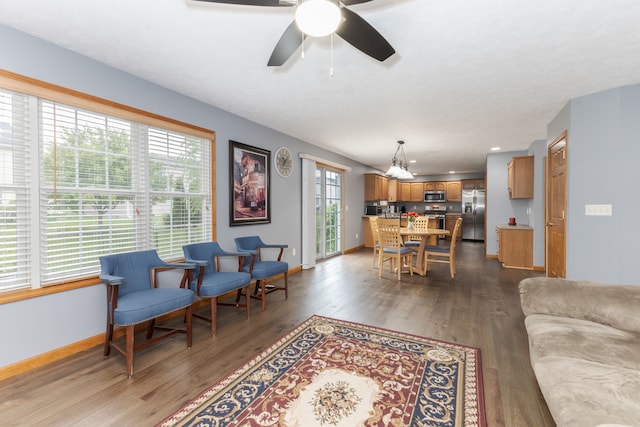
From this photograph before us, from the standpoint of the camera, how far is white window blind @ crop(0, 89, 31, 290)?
2090 mm

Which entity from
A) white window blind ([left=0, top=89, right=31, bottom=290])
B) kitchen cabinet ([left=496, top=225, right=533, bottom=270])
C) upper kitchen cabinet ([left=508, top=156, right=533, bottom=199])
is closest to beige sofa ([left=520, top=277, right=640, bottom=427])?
white window blind ([left=0, top=89, right=31, bottom=290])

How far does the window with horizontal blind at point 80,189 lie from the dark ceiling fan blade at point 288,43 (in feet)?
5.90

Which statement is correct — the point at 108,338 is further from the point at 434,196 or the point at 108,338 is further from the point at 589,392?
the point at 434,196

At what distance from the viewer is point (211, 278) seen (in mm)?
2961

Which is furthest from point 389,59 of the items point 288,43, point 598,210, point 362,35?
point 598,210

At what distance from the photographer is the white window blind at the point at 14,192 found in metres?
2.09

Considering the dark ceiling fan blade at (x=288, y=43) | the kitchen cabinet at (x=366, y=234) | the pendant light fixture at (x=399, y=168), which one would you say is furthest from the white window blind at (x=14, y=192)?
the kitchen cabinet at (x=366, y=234)

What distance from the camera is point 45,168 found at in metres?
2.30

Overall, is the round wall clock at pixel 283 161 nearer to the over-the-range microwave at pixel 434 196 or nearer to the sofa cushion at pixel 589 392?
the sofa cushion at pixel 589 392

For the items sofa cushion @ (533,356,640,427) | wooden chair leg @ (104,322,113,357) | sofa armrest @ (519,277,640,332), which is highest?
sofa armrest @ (519,277,640,332)

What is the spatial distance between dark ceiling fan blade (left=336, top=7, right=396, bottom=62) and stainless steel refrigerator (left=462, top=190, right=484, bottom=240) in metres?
9.25

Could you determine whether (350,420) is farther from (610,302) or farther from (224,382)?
(610,302)

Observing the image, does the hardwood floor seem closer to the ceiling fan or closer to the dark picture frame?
the dark picture frame

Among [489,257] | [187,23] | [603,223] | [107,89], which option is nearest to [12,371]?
[107,89]
